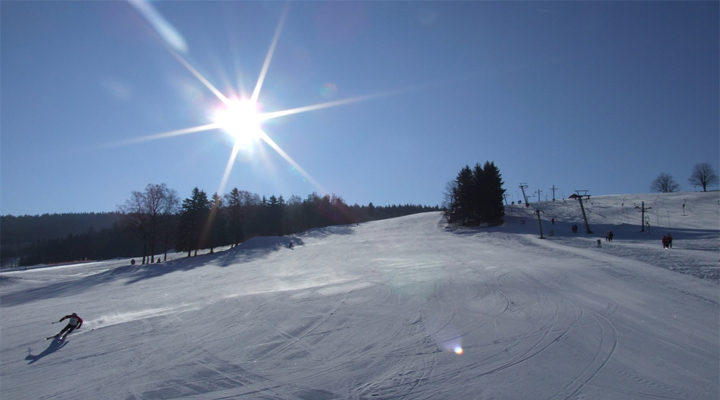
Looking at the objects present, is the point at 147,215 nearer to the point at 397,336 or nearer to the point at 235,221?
the point at 235,221

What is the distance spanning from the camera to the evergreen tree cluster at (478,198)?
168ft

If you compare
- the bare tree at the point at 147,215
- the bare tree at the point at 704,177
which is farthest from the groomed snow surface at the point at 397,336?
the bare tree at the point at 704,177

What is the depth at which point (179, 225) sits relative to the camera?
45375 mm

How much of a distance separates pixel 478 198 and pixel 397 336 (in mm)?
46476

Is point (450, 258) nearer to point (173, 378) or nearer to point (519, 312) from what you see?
point (519, 312)

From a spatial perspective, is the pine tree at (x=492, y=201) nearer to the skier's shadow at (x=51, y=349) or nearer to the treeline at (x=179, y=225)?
the treeline at (x=179, y=225)

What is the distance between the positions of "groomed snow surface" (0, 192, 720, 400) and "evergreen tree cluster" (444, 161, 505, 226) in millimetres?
31094

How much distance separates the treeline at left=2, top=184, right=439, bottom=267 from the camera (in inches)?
1661

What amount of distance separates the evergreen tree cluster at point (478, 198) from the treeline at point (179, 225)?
116 ft

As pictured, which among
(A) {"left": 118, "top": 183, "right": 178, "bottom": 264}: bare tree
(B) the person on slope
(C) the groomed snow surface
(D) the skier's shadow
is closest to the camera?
(C) the groomed snow surface

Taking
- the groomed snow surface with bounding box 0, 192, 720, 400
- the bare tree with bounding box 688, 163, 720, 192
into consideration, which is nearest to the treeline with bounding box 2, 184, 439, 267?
the groomed snow surface with bounding box 0, 192, 720, 400

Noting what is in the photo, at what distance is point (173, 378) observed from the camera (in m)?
6.98

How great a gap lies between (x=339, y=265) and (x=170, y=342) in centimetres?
1600

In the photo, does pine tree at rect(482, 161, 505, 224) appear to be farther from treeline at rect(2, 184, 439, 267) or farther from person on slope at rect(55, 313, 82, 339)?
person on slope at rect(55, 313, 82, 339)
